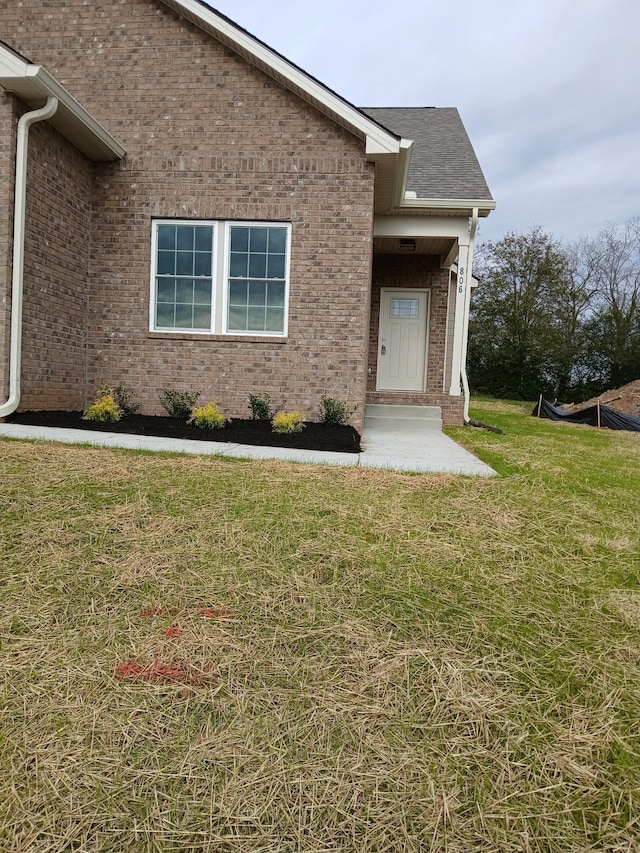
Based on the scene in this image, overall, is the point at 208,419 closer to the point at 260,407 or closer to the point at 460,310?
the point at 260,407

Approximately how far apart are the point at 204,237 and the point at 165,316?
127cm

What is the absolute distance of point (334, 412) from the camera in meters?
7.80

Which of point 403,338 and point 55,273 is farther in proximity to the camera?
point 403,338

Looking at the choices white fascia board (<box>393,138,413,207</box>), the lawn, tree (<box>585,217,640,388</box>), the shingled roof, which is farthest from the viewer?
tree (<box>585,217,640,388</box>)

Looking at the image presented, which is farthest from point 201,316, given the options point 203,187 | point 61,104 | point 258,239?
point 61,104

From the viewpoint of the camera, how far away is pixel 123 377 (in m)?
8.13

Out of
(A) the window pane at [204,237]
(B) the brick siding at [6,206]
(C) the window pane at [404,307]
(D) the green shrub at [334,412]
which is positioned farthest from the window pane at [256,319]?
(C) the window pane at [404,307]

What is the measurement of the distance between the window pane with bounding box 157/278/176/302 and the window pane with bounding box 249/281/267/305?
44.6 inches

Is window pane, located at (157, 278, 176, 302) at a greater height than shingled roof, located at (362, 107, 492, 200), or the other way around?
shingled roof, located at (362, 107, 492, 200)

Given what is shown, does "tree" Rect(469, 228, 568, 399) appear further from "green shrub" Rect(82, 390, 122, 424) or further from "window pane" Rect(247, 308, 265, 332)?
"green shrub" Rect(82, 390, 122, 424)

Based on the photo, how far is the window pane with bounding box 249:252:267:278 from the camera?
7.99m

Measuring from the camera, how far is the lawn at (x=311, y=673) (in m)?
1.54

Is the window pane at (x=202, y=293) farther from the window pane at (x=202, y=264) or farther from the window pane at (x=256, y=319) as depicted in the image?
the window pane at (x=256, y=319)

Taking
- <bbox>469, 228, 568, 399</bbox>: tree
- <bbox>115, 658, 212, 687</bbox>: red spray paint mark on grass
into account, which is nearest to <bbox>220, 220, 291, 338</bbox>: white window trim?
<bbox>115, 658, 212, 687</bbox>: red spray paint mark on grass
